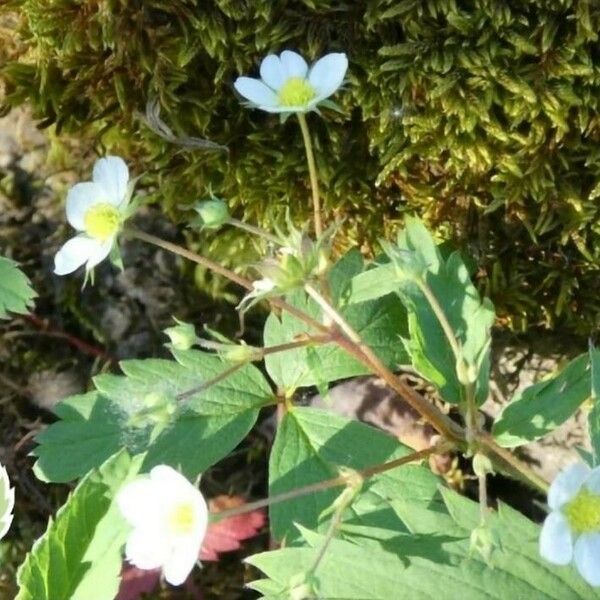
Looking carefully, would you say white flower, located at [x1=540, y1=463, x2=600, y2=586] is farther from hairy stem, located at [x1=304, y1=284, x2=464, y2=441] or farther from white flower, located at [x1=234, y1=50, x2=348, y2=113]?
white flower, located at [x1=234, y1=50, x2=348, y2=113]

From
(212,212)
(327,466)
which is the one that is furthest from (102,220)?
(327,466)

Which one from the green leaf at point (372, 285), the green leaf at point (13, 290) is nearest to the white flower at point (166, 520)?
the green leaf at point (372, 285)

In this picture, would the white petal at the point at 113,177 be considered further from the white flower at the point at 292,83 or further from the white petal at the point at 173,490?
the white petal at the point at 173,490

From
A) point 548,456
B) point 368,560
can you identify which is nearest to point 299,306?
point 368,560

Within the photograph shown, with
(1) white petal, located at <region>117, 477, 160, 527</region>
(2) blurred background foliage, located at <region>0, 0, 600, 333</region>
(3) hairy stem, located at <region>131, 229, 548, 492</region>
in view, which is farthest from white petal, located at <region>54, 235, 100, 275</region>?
(1) white petal, located at <region>117, 477, 160, 527</region>

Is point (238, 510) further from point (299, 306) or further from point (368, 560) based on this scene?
point (299, 306)

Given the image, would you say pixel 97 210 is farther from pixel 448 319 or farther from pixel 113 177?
pixel 448 319
